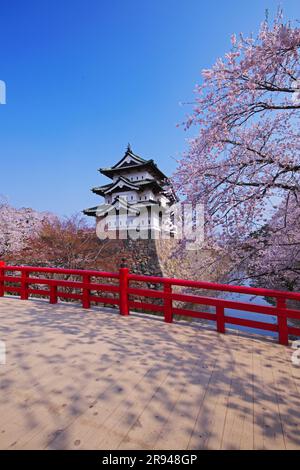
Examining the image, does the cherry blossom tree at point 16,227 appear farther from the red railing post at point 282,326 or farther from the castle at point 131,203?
the red railing post at point 282,326

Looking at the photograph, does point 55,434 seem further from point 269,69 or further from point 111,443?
point 269,69

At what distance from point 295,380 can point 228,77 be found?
549cm

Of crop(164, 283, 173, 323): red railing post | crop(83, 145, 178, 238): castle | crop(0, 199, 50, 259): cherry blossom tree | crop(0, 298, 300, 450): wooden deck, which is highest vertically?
crop(83, 145, 178, 238): castle

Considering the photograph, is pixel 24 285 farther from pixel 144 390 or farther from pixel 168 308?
pixel 144 390

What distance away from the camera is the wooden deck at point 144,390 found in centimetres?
178

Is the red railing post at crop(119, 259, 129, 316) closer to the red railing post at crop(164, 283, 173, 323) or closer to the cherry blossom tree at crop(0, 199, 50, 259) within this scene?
the red railing post at crop(164, 283, 173, 323)

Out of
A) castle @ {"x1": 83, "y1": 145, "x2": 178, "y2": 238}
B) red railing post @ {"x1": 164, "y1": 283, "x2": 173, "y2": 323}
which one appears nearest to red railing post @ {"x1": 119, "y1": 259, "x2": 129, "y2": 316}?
red railing post @ {"x1": 164, "y1": 283, "x2": 173, "y2": 323}

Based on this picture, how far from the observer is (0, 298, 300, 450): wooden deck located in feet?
5.85

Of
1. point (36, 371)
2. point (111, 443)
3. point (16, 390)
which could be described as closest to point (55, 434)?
point (111, 443)

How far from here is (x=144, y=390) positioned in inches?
93.5

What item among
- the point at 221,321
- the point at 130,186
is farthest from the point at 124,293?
the point at 130,186

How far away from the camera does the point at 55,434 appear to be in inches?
69.6

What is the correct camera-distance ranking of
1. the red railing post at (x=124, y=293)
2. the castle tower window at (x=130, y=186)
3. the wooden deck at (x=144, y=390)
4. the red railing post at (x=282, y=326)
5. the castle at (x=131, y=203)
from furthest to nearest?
the castle tower window at (x=130, y=186) → the castle at (x=131, y=203) → the red railing post at (x=124, y=293) → the red railing post at (x=282, y=326) → the wooden deck at (x=144, y=390)

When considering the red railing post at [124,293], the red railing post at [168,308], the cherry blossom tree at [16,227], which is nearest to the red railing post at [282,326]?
the red railing post at [168,308]
